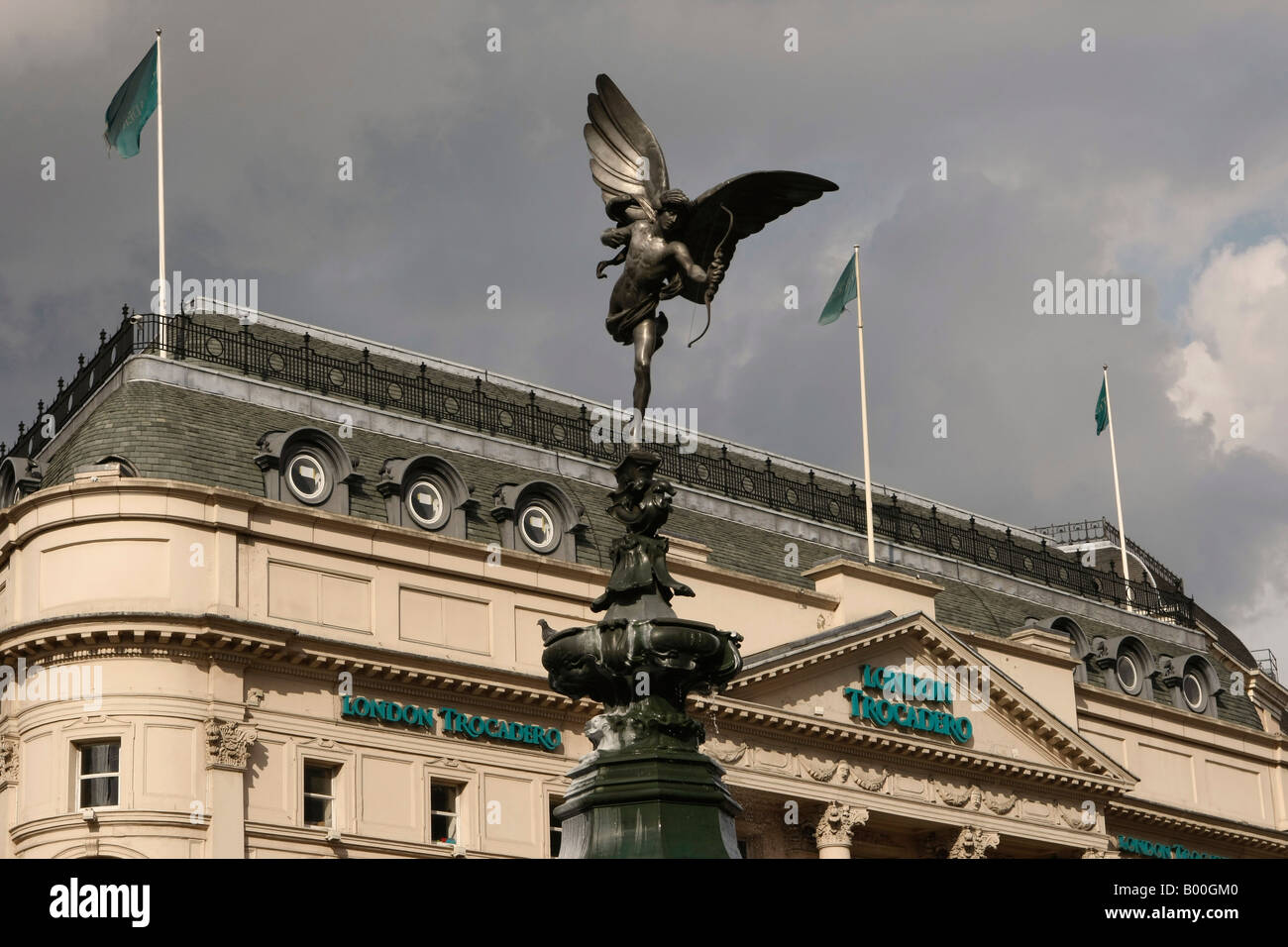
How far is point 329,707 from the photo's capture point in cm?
5491

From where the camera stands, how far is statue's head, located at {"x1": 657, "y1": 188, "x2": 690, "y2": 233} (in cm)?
2150

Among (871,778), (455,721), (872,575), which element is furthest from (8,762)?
(872,575)

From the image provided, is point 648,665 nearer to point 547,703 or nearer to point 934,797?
point 547,703

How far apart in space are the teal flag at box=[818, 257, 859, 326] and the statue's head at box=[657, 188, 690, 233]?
4699cm

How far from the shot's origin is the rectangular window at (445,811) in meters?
56.6

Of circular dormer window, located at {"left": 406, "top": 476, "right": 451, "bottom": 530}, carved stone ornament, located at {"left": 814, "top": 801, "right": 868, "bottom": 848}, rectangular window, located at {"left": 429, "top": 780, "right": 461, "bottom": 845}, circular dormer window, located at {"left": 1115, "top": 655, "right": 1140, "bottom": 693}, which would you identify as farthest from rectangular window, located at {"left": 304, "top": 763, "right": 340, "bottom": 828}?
circular dormer window, located at {"left": 1115, "top": 655, "right": 1140, "bottom": 693}

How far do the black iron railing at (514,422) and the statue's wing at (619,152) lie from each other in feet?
123

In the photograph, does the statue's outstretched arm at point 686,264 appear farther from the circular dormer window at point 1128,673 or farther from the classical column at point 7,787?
the circular dormer window at point 1128,673

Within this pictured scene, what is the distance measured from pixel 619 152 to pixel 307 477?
35.6m

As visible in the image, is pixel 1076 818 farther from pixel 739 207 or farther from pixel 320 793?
pixel 739 207

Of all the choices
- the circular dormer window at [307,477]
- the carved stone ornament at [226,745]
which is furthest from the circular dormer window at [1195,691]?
the carved stone ornament at [226,745]

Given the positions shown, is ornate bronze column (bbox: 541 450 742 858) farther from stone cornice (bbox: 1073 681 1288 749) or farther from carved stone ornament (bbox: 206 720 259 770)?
stone cornice (bbox: 1073 681 1288 749)

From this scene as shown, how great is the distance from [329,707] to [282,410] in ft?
28.1
